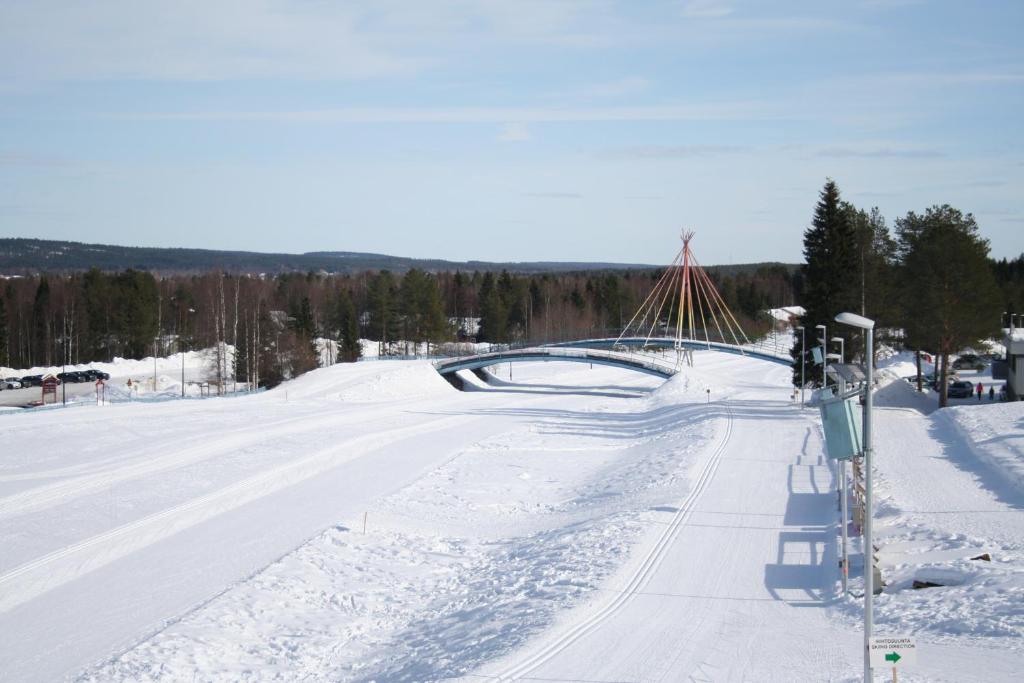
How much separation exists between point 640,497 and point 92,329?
65.7 meters

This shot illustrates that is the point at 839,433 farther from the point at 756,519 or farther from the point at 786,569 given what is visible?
the point at 756,519

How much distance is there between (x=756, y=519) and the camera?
21.8m

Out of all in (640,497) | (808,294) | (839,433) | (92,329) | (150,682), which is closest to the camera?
(839,433)

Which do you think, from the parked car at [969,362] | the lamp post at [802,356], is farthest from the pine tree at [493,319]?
the lamp post at [802,356]

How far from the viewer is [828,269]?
42.6 metres

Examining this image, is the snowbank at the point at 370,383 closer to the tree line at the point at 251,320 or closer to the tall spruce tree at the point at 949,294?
the tree line at the point at 251,320

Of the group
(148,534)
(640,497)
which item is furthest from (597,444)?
(148,534)

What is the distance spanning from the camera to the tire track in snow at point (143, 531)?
19.6m

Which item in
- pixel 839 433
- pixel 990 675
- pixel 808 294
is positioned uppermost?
pixel 808 294

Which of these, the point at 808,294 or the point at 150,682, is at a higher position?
the point at 808,294

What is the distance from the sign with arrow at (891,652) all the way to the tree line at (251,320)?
2092 inches

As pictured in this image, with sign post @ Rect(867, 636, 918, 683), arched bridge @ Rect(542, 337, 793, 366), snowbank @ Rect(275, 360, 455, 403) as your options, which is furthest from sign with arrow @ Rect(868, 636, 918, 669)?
arched bridge @ Rect(542, 337, 793, 366)

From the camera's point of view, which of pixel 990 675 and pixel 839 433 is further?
pixel 839 433

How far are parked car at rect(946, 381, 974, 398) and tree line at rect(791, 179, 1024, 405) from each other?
859 cm
